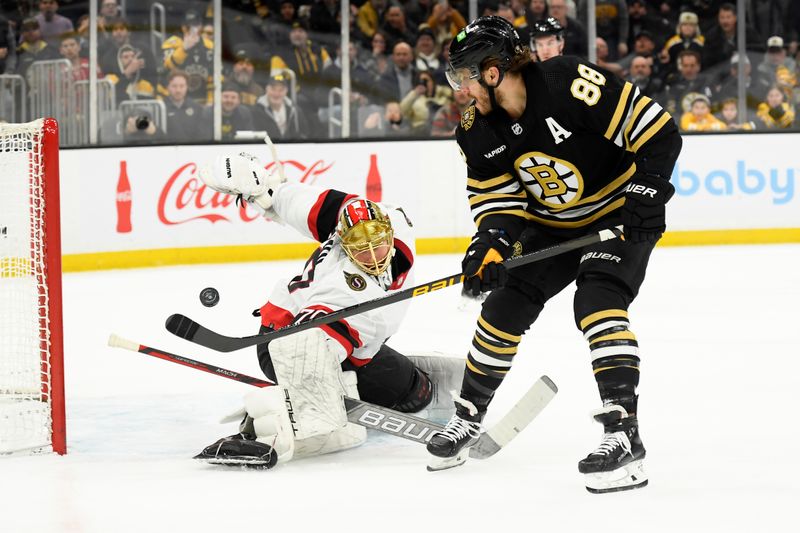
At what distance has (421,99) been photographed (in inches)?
311

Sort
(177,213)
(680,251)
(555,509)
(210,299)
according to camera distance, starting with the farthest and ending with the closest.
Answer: (680,251)
(177,213)
(210,299)
(555,509)

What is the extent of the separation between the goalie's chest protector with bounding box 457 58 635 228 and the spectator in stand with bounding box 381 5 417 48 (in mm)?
5206

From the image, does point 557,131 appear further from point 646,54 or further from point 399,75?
point 646,54

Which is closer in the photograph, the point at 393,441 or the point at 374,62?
the point at 393,441

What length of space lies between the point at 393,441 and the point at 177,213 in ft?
13.1

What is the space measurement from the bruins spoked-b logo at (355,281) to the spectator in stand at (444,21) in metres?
5.11

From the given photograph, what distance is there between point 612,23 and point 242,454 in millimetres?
5915

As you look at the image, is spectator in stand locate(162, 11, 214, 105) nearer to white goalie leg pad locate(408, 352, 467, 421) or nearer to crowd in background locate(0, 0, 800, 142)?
crowd in background locate(0, 0, 800, 142)

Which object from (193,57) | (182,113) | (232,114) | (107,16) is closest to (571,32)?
(232,114)

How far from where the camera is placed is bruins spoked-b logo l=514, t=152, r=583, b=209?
276 centimetres

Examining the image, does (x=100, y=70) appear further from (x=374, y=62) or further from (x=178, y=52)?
(x=374, y=62)

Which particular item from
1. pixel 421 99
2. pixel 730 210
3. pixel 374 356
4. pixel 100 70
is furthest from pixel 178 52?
pixel 374 356

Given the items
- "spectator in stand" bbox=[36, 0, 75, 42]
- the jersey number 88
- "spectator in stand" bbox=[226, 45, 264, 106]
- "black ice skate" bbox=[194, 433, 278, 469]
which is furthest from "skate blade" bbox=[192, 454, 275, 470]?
"spectator in stand" bbox=[226, 45, 264, 106]

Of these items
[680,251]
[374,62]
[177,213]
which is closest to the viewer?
[177,213]
